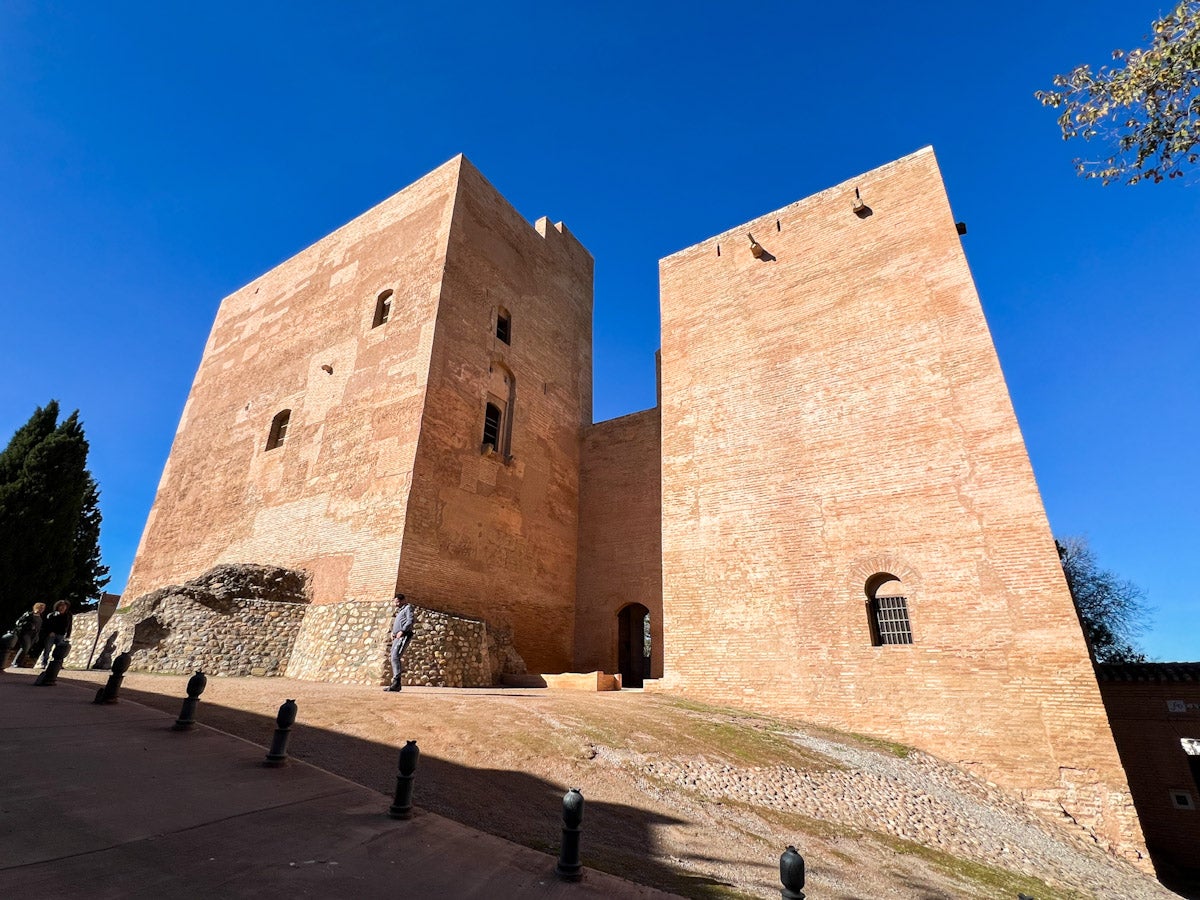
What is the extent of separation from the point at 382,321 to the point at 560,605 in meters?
9.21

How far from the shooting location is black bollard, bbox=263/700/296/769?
4.46m

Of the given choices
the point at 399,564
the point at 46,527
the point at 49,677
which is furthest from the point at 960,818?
the point at 46,527

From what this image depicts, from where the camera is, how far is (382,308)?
16844 mm

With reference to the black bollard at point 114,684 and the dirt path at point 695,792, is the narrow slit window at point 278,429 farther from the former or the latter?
the black bollard at point 114,684

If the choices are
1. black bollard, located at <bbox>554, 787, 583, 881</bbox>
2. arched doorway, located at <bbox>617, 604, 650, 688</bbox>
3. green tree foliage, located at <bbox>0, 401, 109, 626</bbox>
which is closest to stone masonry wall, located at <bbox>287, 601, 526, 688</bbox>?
arched doorway, located at <bbox>617, 604, 650, 688</bbox>

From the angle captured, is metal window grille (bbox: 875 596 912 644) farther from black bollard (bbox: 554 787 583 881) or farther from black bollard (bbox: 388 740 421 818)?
black bollard (bbox: 388 740 421 818)

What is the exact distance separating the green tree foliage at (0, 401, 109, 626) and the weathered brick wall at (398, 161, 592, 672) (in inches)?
531

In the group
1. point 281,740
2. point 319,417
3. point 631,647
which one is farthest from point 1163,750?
point 319,417

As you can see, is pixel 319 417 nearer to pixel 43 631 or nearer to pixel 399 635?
pixel 43 631

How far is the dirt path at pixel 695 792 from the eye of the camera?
4605mm

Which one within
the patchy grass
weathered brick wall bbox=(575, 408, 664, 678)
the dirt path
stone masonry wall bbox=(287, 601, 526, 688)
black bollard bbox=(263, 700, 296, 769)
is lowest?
the patchy grass

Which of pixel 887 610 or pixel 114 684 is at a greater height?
pixel 887 610

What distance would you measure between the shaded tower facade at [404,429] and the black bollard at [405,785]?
7607 mm

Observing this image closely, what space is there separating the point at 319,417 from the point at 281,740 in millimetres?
13093
